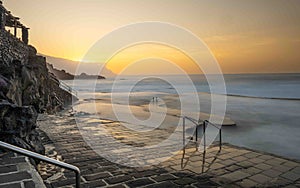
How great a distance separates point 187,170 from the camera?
172 inches

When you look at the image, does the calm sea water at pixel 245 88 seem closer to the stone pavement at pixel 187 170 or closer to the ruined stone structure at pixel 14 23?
the ruined stone structure at pixel 14 23

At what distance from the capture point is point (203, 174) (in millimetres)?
4180

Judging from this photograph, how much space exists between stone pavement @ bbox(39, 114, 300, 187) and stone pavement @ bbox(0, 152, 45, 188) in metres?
0.66

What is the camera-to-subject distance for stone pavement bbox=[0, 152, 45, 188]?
248cm

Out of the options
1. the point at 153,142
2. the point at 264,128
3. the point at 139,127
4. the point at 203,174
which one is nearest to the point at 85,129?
the point at 139,127

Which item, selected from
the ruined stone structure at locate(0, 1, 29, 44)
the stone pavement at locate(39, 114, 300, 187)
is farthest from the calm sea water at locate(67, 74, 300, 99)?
the stone pavement at locate(39, 114, 300, 187)

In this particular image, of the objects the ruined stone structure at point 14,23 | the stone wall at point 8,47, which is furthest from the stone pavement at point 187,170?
the ruined stone structure at point 14,23

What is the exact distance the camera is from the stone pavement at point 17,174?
2.48 meters

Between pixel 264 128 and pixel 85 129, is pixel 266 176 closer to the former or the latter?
pixel 85 129

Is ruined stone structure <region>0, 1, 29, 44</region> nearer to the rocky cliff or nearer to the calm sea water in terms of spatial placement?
the rocky cliff

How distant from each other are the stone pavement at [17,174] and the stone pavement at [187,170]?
0.66 meters

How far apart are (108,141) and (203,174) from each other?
3.01m

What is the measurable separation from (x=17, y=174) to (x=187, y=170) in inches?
107

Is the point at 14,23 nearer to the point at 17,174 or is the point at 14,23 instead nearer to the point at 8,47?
the point at 8,47
